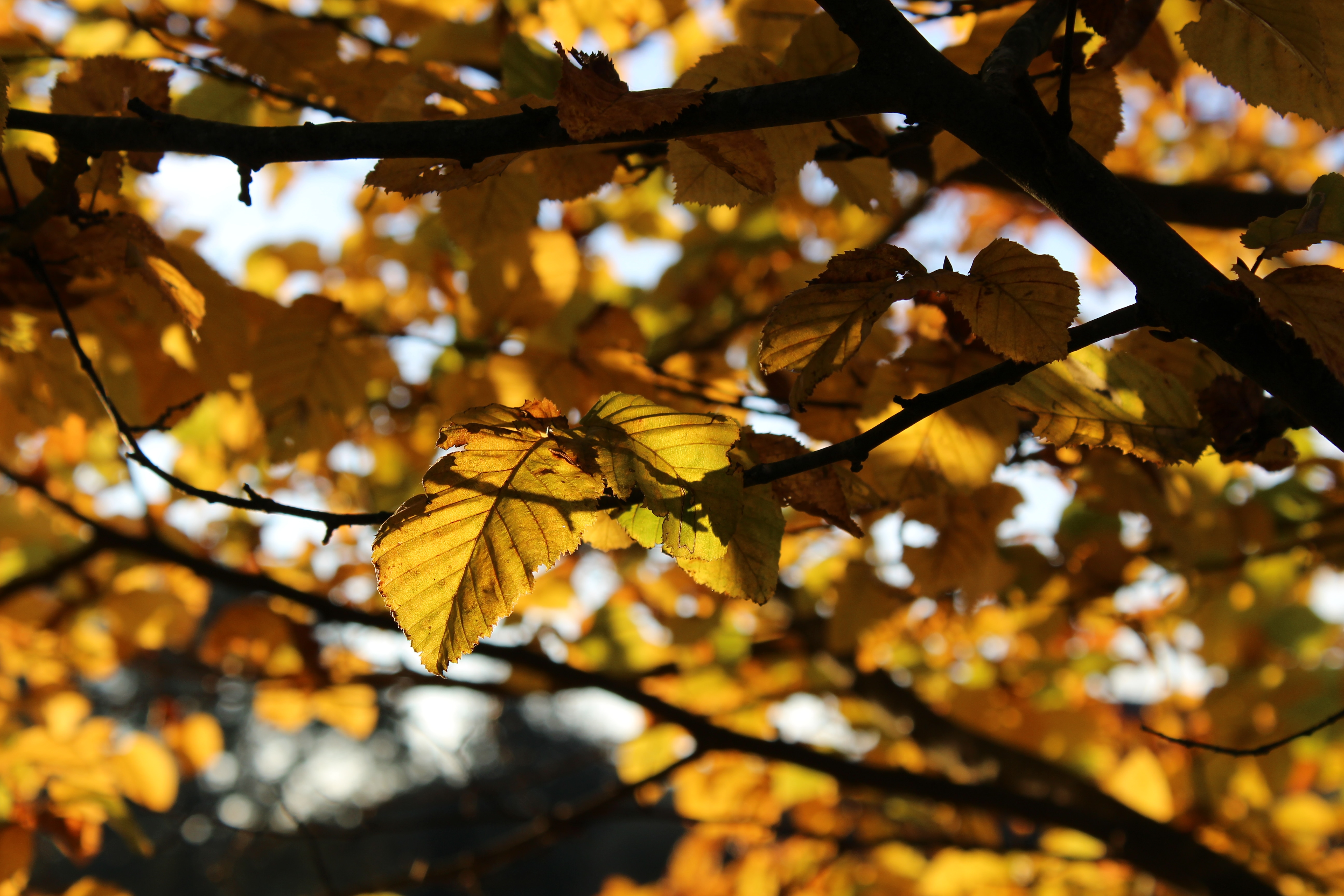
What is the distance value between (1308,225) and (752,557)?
0.53 meters

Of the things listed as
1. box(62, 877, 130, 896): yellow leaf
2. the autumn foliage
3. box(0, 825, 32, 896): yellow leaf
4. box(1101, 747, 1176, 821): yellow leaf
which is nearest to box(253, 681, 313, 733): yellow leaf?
the autumn foliage

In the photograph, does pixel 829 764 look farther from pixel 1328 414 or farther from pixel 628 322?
pixel 1328 414

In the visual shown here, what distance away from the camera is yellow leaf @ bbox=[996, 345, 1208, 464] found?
0.86m

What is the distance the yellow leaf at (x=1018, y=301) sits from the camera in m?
0.71

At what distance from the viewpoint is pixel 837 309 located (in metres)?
0.72

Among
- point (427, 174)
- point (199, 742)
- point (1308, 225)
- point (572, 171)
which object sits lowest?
point (1308, 225)

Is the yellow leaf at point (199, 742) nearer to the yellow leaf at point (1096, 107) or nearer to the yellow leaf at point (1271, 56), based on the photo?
the yellow leaf at point (1096, 107)

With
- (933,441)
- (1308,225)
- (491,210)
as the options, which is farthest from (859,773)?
(1308,225)

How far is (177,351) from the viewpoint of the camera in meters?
1.70

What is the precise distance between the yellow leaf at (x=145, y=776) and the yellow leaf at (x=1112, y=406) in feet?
9.28

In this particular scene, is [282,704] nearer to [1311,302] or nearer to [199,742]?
[199,742]

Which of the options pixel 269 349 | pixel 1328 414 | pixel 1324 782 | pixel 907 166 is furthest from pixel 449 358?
pixel 1324 782

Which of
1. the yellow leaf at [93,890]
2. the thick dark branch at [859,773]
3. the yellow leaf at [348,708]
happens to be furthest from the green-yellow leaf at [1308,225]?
the yellow leaf at [348,708]

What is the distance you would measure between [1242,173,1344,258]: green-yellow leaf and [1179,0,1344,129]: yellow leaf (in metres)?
0.27
